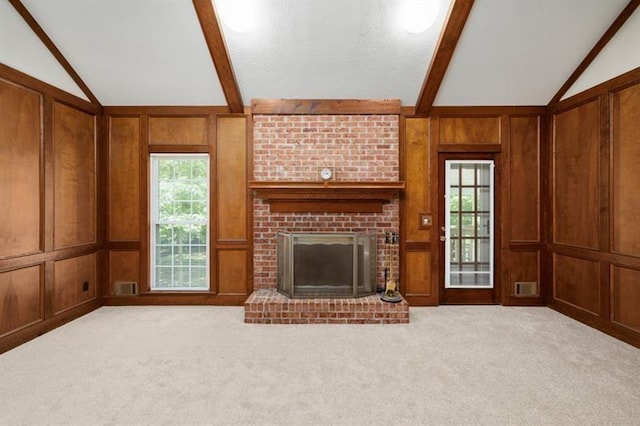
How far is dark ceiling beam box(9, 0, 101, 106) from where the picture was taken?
2732 millimetres

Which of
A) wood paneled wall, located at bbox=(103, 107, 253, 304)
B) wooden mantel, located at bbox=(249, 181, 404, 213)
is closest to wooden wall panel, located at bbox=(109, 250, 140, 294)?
wood paneled wall, located at bbox=(103, 107, 253, 304)

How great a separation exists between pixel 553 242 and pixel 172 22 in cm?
478

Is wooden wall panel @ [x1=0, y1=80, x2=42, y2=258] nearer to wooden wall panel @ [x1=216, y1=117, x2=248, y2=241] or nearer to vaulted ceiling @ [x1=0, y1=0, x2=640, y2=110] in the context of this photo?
vaulted ceiling @ [x1=0, y1=0, x2=640, y2=110]

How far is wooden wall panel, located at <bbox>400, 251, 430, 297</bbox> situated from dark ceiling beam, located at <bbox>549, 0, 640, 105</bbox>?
94.5 inches

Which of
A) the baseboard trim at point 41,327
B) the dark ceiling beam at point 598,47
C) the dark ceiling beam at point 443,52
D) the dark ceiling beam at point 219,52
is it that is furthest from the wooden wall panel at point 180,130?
the dark ceiling beam at point 598,47

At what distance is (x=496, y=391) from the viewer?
2.11 m

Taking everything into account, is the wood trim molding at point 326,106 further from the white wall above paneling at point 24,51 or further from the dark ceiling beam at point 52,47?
the white wall above paneling at point 24,51

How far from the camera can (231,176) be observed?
3.96 metres

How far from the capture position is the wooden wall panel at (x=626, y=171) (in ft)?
9.40

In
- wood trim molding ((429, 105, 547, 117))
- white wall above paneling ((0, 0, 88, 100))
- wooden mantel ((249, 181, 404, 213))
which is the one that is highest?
white wall above paneling ((0, 0, 88, 100))

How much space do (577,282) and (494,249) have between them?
874mm

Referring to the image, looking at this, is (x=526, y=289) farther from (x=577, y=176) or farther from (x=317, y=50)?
(x=317, y=50)

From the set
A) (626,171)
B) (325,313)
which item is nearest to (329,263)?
(325,313)

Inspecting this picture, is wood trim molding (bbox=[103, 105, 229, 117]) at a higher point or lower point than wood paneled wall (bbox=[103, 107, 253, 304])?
higher
